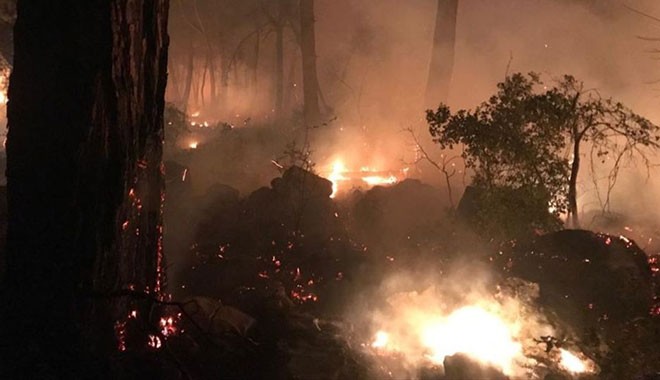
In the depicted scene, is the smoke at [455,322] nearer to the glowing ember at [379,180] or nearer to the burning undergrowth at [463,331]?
the burning undergrowth at [463,331]

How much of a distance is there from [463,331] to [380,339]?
1.29 metres

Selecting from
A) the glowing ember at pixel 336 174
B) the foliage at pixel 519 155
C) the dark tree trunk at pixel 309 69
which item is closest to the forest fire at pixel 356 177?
the glowing ember at pixel 336 174

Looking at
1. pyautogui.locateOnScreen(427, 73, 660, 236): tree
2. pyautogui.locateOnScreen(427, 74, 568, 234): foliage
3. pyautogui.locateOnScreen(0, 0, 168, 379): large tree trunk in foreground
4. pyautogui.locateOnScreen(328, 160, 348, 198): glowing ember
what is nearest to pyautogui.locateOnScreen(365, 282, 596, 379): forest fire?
pyautogui.locateOnScreen(427, 74, 568, 234): foliage

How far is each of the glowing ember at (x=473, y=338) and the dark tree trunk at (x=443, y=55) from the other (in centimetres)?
1209

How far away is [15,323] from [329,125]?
19.5 metres

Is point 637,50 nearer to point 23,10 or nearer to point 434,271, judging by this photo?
point 434,271

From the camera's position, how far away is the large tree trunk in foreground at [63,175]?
329 cm

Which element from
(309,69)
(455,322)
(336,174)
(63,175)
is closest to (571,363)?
(455,322)

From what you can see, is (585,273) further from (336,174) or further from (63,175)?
(336,174)

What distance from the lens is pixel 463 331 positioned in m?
7.69

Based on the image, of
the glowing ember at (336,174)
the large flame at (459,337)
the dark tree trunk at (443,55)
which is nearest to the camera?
the large flame at (459,337)

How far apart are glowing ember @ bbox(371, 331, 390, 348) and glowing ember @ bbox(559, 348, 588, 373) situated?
2.44 meters

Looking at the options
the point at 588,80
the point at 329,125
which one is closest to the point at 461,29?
the point at 588,80

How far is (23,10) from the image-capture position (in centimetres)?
325
